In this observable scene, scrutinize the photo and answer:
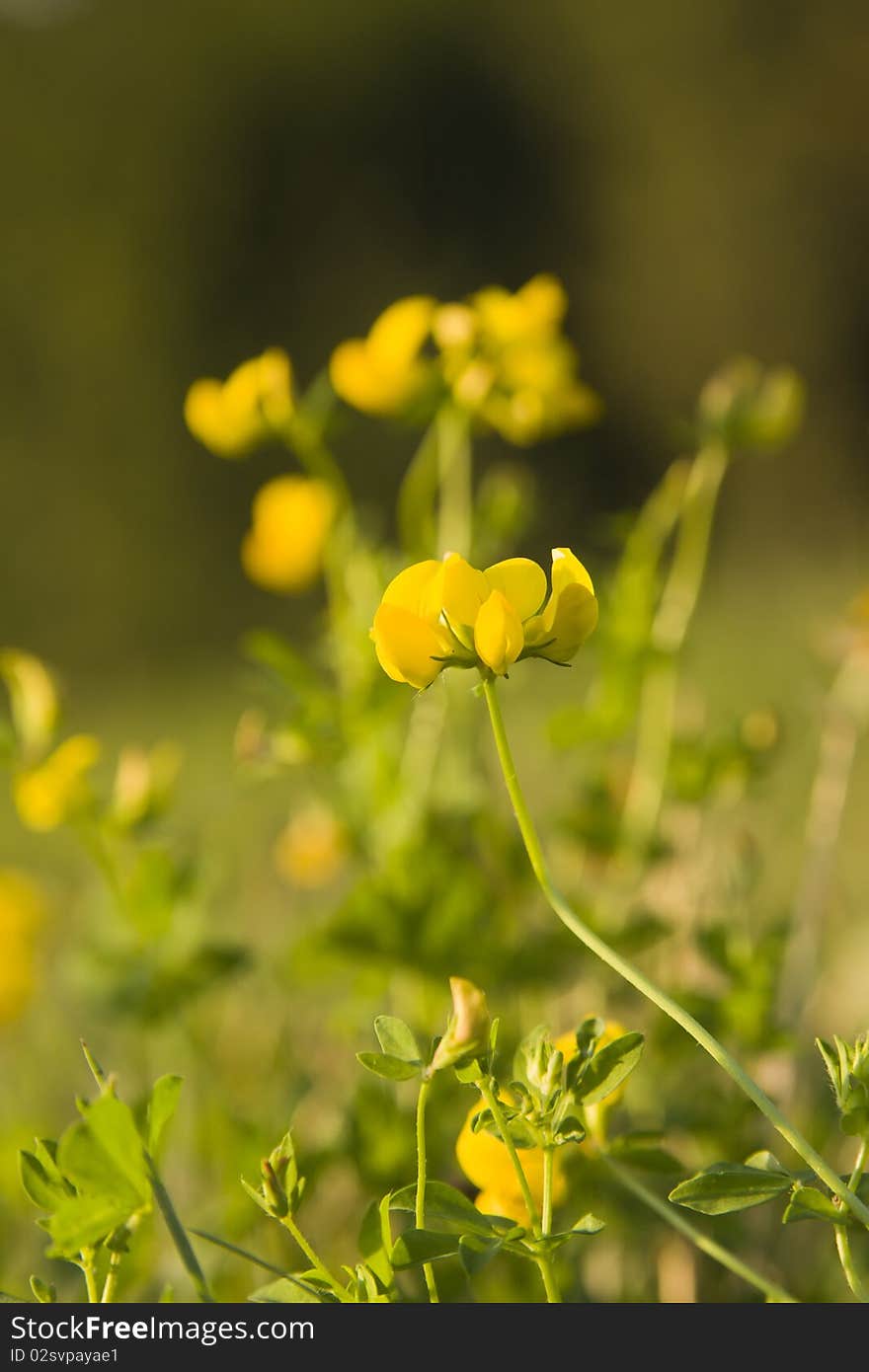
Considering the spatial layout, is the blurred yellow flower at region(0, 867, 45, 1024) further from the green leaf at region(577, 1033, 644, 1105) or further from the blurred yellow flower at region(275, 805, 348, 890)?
the green leaf at region(577, 1033, 644, 1105)

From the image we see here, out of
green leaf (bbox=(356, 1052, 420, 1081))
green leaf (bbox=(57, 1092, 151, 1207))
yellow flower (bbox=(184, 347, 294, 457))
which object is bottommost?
green leaf (bbox=(57, 1092, 151, 1207))

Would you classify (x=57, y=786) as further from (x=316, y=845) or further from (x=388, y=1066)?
(x=388, y=1066)

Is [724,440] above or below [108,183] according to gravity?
below

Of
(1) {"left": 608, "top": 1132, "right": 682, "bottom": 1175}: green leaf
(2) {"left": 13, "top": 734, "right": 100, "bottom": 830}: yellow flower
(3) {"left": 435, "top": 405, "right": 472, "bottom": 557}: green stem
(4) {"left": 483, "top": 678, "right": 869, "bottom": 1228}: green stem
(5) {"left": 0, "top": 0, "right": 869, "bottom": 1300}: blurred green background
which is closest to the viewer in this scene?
(4) {"left": 483, "top": 678, "right": 869, "bottom": 1228}: green stem

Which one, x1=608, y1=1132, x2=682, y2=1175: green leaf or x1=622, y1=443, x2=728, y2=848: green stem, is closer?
x1=608, y1=1132, x2=682, y2=1175: green leaf

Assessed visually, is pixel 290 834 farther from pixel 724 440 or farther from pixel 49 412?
pixel 49 412

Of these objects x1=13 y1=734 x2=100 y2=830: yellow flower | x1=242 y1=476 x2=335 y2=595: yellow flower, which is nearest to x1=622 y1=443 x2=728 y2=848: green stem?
x1=242 y1=476 x2=335 y2=595: yellow flower
